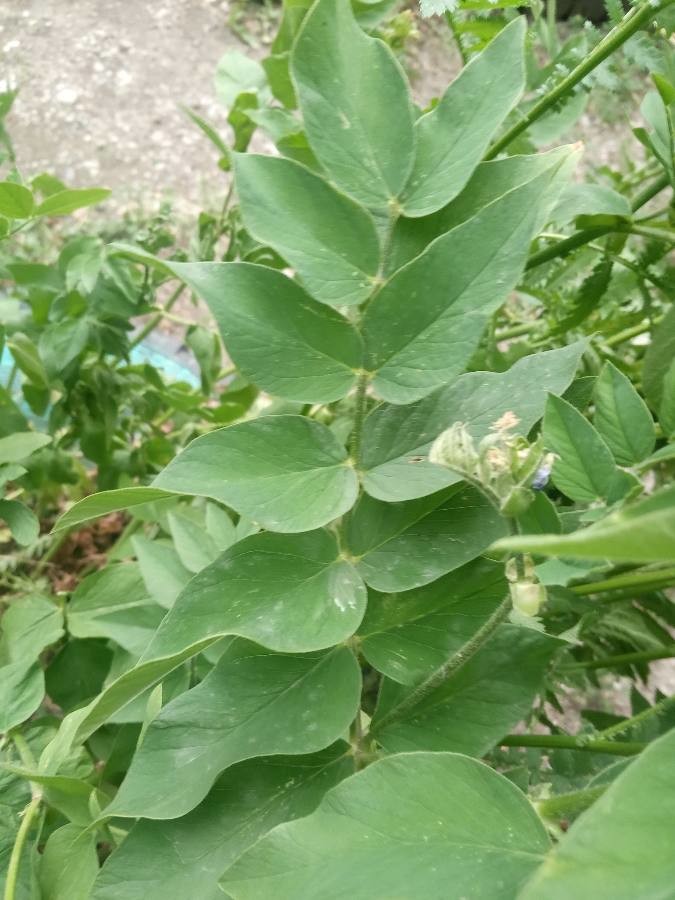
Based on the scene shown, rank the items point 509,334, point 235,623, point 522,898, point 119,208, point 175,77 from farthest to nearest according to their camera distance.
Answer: point 175,77 < point 119,208 < point 509,334 < point 235,623 < point 522,898

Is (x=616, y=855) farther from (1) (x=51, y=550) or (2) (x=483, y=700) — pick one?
(1) (x=51, y=550)

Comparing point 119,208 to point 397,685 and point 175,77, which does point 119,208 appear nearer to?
point 175,77

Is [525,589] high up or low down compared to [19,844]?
up

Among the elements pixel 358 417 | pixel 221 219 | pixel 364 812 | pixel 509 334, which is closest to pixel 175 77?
pixel 221 219

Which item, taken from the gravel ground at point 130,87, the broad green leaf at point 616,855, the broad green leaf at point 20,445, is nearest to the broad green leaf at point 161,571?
the broad green leaf at point 20,445

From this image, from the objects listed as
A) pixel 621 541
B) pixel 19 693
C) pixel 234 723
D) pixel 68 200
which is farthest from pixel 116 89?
pixel 621 541

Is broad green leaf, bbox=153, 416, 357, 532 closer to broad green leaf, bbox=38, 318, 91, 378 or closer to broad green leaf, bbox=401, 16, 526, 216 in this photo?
broad green leaf, bbox=401, 16, 526, 216
